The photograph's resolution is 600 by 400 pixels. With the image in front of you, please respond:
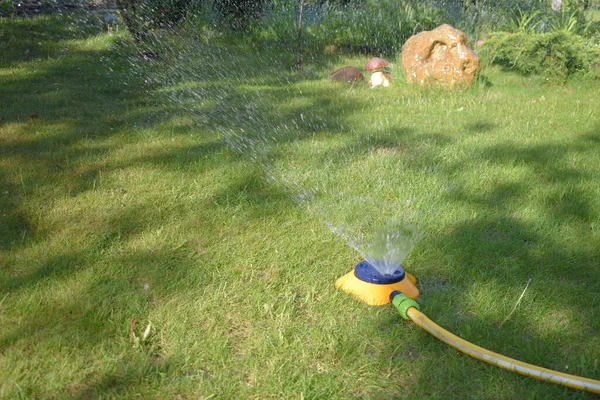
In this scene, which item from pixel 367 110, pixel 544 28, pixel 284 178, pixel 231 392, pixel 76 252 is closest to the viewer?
pixel 231 392

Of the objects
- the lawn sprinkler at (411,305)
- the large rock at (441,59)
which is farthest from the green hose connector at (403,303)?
the large rock at (441,59)

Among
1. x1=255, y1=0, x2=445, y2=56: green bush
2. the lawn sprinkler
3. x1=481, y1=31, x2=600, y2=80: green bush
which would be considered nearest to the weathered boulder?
x1=481, y1=31, x2=600, y2=80: green bush

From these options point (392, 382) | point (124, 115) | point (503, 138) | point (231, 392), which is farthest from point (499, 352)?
point (124, 115)

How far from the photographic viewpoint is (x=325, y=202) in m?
2.94

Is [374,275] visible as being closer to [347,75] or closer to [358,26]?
[347,75]

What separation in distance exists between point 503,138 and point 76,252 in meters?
2.95

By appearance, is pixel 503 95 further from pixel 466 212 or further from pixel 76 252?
pixel 76 252

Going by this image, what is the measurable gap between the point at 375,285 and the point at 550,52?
445 cm

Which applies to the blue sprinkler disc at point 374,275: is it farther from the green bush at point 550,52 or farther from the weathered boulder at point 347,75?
the green bush at point 550,52

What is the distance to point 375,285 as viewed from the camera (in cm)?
214

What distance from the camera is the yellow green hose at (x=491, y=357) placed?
5.64 feet

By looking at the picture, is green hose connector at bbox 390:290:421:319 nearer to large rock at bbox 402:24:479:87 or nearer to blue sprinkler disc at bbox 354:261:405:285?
blue sprinkler disc at bbox 354:261:405:285

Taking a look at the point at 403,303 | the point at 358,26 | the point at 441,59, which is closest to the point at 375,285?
the point at 403,303

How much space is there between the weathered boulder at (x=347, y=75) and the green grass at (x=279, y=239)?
739 mm
